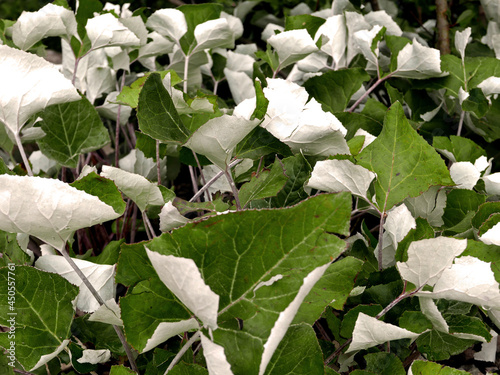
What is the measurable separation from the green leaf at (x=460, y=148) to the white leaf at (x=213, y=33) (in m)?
0.36

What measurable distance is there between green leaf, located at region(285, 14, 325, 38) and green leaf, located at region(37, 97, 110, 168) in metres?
0.37

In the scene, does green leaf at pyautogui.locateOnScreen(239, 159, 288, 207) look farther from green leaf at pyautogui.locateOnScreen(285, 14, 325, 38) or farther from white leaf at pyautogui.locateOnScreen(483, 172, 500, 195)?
green leaf at pyautogui.locateOnScreen(285, 14, 325, 38)

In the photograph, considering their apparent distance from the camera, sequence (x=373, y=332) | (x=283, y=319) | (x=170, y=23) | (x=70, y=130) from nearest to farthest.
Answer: (x=283, y=319) < (x=373, y=332) < (x=70, y=130) < (x=170, y=23)

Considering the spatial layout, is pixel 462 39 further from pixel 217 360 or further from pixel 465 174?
pixel 217 360

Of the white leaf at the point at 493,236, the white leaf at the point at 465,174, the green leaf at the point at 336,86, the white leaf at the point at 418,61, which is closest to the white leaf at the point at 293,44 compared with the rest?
the green leaf at the point at 336,86

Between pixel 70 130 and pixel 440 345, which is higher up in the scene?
pixel 70 130

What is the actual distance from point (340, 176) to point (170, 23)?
442 mm

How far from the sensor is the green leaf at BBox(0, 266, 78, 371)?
446mm

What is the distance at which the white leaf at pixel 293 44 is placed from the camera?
0.66 metres

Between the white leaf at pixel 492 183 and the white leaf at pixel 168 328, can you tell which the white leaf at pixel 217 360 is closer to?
the white leaf at pixel 168 328

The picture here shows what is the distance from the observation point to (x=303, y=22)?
0.80m

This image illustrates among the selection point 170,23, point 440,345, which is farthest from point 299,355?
point 170,23

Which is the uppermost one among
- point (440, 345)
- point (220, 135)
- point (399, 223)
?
point (220, 135)

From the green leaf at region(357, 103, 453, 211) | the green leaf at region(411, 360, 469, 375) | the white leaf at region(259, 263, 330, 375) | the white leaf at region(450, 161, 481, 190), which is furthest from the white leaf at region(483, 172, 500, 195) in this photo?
the white leaf at region(259, 263, 330, 375)
